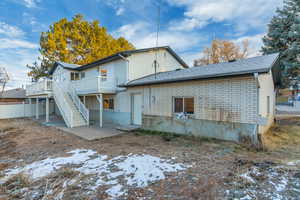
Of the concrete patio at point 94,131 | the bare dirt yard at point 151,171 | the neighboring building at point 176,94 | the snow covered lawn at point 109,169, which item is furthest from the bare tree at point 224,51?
the snow covered lawn at point 109,169

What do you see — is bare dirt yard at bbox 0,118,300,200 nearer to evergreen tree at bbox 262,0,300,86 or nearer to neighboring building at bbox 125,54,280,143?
neighboring building at bbox 125,54,280,143

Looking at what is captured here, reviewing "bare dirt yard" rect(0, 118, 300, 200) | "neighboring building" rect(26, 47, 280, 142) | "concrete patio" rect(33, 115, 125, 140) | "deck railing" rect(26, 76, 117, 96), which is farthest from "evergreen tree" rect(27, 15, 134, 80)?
"bare dirt yard" rect(0, 118, 300, 200)

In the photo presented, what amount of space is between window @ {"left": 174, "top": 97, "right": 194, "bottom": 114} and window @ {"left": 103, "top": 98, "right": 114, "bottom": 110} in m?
5.78

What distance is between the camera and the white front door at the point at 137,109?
32.8 feet

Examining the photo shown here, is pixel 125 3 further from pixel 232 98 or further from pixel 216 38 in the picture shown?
pixel 216 38

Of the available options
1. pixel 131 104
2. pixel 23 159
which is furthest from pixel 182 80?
pixel 23 159

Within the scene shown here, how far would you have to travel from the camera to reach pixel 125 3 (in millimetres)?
12422

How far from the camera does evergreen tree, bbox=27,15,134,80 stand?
820 inches

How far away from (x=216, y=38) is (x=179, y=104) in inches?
875

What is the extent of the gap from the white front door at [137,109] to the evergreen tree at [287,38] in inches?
510

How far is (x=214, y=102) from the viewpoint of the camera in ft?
22.4

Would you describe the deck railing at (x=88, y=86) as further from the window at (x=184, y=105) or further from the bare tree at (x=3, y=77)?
the bare tree at (x=3, y=77)

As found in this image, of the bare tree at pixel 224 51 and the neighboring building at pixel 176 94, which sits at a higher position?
the bare tree at pixel 224 51

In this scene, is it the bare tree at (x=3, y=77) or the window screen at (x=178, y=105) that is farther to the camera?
the bare tree at (x=3, y=77)
